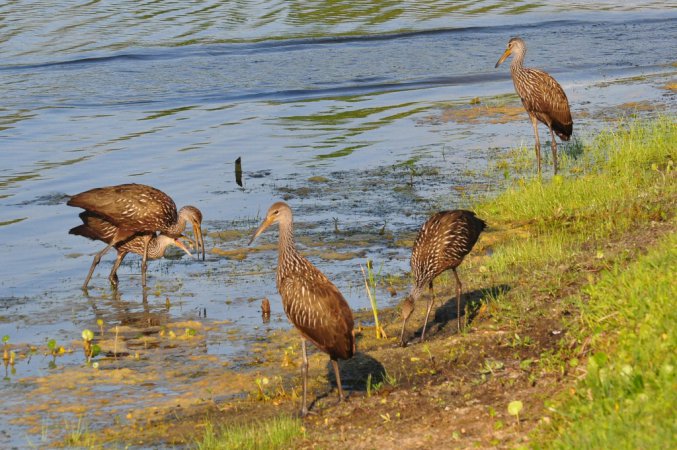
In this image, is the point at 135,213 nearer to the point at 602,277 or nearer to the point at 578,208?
the point at 578,208

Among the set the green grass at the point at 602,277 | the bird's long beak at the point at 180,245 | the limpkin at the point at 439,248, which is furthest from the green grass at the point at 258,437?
the bird's long beak at the point at 180,245

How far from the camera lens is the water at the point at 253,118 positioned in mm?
11602

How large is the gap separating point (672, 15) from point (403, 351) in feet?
77.7

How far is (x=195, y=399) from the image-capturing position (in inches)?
328

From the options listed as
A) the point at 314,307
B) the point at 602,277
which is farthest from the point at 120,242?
the point at 602,277

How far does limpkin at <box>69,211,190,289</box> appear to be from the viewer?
40.0 ft

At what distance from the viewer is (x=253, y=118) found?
2000cm

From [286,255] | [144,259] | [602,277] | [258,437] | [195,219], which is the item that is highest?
[286,255]

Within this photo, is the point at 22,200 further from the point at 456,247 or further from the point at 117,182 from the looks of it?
the point at 456,247

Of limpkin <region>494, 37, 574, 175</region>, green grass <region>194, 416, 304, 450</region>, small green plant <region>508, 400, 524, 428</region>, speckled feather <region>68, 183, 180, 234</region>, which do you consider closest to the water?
speckled feather <region>68, 183, 180, 234</region>

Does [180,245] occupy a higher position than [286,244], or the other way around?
[286,244]

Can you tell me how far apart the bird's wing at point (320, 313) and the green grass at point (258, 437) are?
0.69 m

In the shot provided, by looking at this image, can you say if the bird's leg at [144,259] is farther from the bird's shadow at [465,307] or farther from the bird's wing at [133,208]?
the bird's shadow at [465,307]

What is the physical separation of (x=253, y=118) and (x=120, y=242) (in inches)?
319
